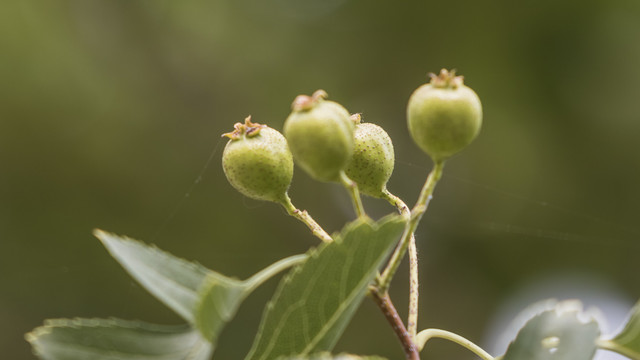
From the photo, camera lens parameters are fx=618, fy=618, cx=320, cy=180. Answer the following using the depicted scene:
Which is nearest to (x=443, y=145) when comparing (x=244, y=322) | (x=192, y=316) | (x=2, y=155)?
(x=192, y=316)

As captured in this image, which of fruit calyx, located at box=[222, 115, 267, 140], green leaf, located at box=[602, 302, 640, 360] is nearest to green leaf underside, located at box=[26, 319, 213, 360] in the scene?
fruit calyx, located at box=[222, 115, 267, 140]

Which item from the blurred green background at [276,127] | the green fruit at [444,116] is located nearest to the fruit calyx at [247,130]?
the green fruit at [444,116]

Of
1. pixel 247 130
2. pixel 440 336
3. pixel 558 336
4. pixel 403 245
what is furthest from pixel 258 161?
pixel 558 336

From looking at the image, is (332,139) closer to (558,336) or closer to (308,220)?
(308,220)

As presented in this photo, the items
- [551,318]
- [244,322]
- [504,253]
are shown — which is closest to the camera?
[551,318]

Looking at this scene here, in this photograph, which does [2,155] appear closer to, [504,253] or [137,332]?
[504,253]

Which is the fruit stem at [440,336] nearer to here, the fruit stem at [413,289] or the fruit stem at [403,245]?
the fruit stem at [413,289]
